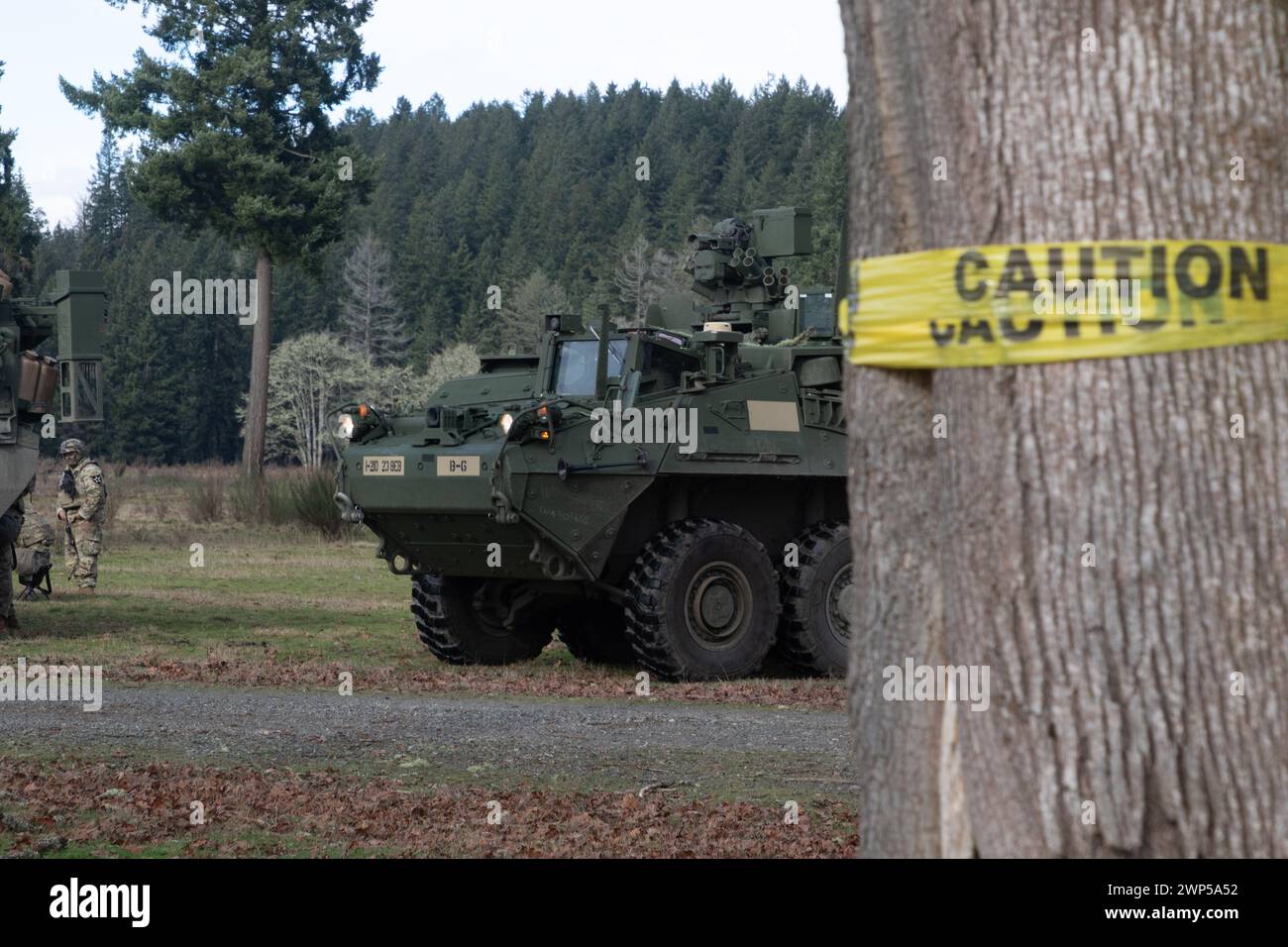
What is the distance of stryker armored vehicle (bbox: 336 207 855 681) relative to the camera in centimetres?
1280

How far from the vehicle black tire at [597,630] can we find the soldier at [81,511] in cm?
801

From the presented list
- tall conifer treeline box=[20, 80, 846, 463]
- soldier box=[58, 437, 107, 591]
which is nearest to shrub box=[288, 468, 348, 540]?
soldier box=[58, 437, 107, 591]

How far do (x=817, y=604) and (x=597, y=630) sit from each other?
1.94 meters

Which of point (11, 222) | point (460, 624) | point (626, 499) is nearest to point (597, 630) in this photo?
point (460, 624)

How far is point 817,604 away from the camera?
555 inches

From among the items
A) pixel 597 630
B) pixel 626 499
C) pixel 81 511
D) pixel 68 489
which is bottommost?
pixel 597 630

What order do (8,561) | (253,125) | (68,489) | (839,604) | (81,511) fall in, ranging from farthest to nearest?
1. (253,125)
2. (68,489)
3. (81,511)
4. (8,561)
5. (839,604)

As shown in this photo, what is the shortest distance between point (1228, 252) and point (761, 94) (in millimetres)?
99939

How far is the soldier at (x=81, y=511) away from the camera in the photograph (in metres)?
20.9

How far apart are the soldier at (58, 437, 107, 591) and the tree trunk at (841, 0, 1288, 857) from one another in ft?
61.1

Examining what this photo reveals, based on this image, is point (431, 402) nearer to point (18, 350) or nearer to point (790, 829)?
point (18, 350)

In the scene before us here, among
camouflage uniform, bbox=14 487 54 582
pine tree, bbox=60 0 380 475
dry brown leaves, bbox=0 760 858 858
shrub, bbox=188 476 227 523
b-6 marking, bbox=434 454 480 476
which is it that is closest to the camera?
dry brown leaves, bbox=0 760 858 858

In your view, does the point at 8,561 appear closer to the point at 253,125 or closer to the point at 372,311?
the point at 253,125

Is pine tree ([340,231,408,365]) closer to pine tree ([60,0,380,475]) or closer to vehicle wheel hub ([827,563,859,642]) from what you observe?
pine tree ([60,0,380,475])
